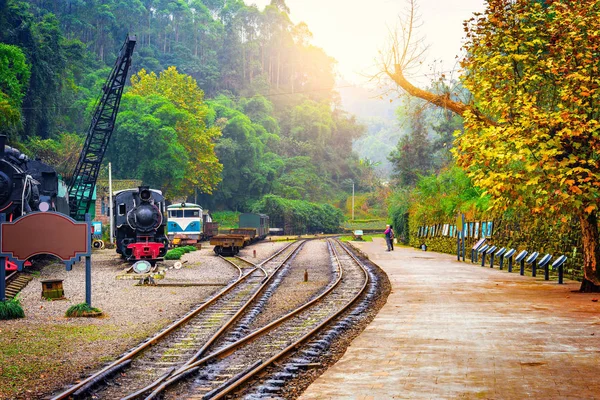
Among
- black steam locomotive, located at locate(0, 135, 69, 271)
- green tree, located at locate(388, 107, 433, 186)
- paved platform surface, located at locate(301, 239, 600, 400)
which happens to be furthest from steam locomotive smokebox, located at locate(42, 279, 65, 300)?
green tree, located at locate(388, 107, 433, 186)

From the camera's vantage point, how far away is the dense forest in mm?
60281

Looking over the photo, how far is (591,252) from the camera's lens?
16172 millimetres

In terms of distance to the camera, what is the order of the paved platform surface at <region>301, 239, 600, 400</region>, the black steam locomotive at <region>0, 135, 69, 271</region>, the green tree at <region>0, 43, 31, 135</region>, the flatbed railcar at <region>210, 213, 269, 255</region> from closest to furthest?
the paved platform surface at <region>301, 239, 600, 400</region>, the black steam locomotive at <region>0, 135, 69, 271</region>, the flatbed railcar at <region>210, 213, 269, 255</region>, the green tree at <region>0, 43, 31, 135</region>

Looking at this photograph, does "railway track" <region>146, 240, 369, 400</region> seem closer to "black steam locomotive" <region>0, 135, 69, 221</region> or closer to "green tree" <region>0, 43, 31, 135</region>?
"black steam locomotive" <region>0, 135, 69, 221</region>

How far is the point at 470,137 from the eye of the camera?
16594 mm

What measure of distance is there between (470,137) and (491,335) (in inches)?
267

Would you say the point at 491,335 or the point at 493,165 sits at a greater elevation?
the point at 493,165

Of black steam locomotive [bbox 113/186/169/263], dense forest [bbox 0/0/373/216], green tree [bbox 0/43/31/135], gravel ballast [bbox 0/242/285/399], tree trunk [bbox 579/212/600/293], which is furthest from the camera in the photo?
dense forest [bbox 0/0/373/216]

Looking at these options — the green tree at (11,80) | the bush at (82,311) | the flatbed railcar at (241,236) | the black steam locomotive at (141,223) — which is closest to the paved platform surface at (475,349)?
the bush at (82,311)

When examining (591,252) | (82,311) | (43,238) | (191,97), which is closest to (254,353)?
(82,311)

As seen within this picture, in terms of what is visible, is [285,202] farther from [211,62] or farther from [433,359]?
[433,359]

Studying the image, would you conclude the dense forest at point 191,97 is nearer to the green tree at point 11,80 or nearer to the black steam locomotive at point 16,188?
the green tree at point 11,80

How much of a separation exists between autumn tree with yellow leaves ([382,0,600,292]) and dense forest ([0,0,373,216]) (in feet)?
103

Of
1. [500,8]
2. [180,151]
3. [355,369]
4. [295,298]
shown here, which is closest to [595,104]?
[500,8]
